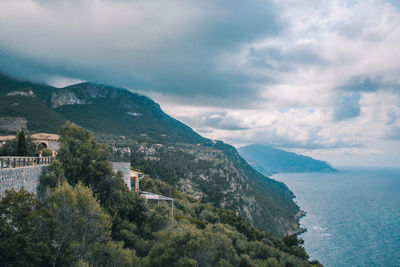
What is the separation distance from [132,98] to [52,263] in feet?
424

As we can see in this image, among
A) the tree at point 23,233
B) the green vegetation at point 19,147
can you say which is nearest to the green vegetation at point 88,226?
the tree at point 23,233

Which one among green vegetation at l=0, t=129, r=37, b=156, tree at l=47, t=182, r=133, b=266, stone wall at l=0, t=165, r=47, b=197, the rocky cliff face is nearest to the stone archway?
green vegetation at l=0, t=129, r=37, b=156

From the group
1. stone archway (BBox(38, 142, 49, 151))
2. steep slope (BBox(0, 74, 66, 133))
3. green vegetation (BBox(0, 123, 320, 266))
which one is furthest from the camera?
steep slope (BBox(0, 74, 66, 133))

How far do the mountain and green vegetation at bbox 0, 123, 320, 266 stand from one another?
117ft

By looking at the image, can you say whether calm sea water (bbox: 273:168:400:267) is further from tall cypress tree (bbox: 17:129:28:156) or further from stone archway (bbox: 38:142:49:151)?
tall cypress tree (bbox: 17:129:28:156)

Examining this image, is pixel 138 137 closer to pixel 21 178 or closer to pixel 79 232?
pixel 21 178

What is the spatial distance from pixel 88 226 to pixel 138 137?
3397 inches

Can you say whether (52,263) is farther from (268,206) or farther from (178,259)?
(268,206)

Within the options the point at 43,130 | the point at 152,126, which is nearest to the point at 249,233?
the point at 43,130

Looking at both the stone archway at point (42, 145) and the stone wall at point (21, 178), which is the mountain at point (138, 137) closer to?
the stone archway at point (42, 145)

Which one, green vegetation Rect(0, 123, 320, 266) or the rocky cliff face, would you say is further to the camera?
the rocky cliff face

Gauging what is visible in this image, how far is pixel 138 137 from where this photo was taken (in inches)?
3871

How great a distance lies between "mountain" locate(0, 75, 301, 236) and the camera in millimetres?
65000

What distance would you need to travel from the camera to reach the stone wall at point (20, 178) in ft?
43.3
